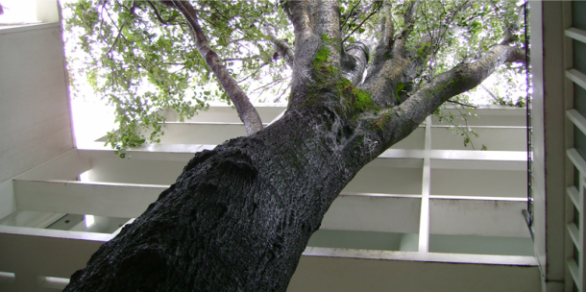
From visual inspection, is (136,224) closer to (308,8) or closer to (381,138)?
(381,138)

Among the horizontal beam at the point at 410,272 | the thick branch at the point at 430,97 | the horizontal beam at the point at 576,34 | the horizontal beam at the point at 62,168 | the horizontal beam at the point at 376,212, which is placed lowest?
the horizontal beam at the point at 410,272

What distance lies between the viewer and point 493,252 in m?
5.82

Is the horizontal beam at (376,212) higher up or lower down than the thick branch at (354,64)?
lower down

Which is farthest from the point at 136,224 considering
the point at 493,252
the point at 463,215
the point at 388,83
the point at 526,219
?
the point at 493,252

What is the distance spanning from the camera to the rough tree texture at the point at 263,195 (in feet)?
3.67

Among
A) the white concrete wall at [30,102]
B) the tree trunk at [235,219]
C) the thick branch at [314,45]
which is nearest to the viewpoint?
the tree trunk at [235,219]

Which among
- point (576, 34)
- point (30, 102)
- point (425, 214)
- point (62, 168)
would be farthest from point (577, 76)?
point (62, 168)

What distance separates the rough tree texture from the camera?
112 cm

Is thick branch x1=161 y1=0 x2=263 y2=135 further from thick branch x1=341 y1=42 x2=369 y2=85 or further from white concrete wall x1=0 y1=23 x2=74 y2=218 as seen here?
white concrete wall x1=0 y1=23 x2=74 y2=218

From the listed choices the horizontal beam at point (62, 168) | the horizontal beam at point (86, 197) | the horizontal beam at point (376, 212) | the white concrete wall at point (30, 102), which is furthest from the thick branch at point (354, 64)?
the horizontal beam at point (62, 168)

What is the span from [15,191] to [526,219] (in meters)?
5.29

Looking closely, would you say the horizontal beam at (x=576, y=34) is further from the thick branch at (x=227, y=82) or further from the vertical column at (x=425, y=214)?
the thick branch at (x=227, y=82)

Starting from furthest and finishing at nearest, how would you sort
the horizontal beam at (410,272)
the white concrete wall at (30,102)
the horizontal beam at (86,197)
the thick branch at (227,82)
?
the white concrete wall at (30,102)
the horizontal beam at (86,197)
the thick branch at (227,82)
the horizontal beam at (410,272)

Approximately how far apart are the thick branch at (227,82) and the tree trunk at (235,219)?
97 cm
